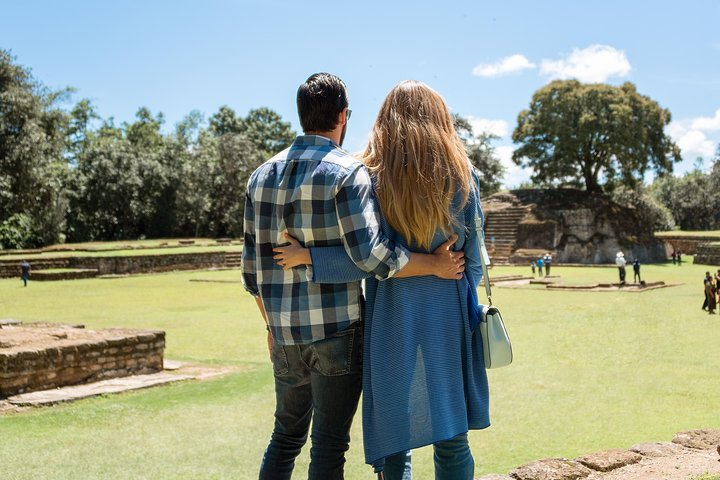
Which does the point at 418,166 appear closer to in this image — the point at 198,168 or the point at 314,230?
the point at 314,230

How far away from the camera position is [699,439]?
14.0ft

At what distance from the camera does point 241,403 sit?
6445 millimetres

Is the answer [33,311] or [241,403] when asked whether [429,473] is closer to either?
[241,403]

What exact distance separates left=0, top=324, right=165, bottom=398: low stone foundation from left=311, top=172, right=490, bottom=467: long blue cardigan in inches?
208

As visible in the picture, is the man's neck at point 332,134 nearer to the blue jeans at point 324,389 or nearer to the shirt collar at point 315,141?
the shirt collar at point 315,141

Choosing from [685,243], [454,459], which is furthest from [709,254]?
[454,459]

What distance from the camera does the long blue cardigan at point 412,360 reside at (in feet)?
7.70

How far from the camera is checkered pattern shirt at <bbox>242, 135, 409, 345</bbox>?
2338 millimetres

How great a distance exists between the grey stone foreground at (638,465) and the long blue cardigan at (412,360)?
4.01 feet

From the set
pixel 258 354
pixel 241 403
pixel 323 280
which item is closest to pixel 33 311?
pixel 258 354

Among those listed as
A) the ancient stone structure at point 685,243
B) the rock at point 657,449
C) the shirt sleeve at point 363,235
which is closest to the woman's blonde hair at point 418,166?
the shirt sleeve at point 363,235

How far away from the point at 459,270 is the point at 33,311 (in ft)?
44.8

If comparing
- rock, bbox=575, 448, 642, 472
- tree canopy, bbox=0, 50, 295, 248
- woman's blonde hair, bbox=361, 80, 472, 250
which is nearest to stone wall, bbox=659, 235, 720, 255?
tree canopy, bbox=0, 50, 295, 248

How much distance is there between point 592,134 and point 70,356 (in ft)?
114
